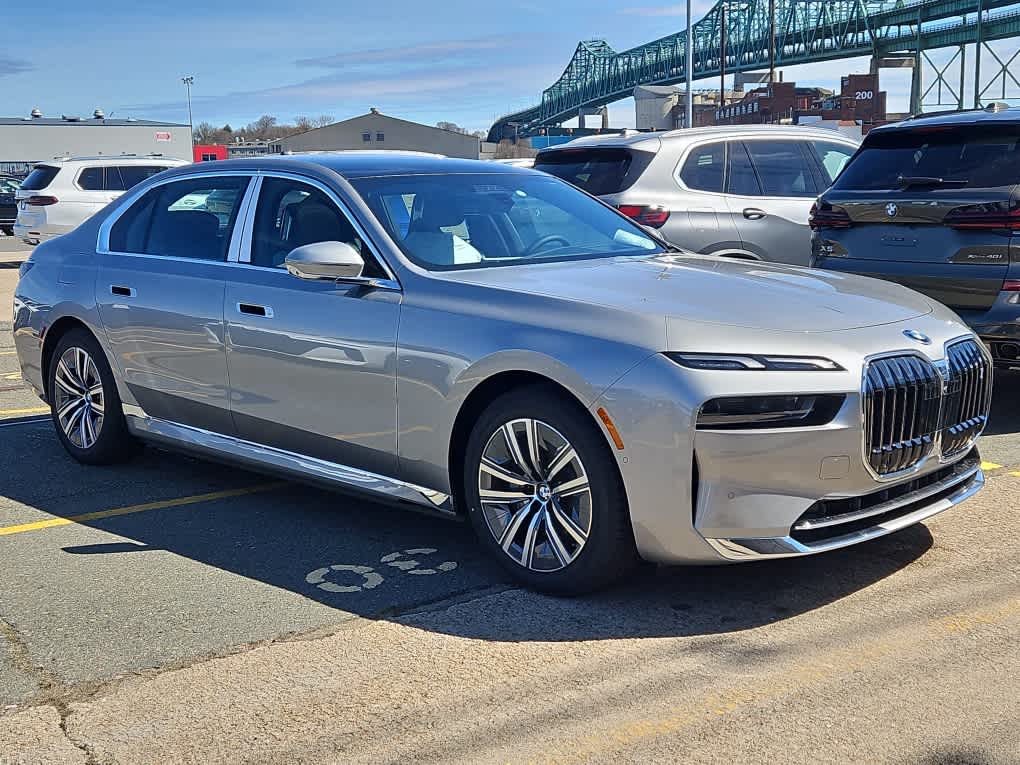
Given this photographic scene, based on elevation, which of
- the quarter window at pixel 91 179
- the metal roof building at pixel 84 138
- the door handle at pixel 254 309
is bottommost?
the door handle at pixel 254 309

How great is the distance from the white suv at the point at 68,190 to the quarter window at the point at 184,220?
15.8 metres

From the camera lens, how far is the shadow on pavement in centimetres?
427

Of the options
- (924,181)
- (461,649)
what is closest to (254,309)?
(461,649)

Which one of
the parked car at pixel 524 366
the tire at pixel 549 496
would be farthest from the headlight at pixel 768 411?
the tire at pixel 549 496

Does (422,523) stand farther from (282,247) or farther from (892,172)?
(892,172)

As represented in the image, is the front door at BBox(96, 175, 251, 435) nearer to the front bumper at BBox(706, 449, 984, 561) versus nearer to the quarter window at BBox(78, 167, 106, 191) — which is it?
the front bumper at BBox(706, 449, 984, 561)

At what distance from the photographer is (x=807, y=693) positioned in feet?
11.8

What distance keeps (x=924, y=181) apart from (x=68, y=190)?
18277mm

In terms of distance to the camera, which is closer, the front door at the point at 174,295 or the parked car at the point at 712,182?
the front door at the point at 174,295

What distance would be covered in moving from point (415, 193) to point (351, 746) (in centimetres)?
279

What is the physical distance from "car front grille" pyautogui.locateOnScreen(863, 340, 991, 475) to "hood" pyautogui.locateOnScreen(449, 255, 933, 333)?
235 mm

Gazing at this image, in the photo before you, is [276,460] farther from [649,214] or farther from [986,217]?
[649,214]

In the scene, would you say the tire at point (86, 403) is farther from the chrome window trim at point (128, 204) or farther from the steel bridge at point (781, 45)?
Result: the steel bridge at point (781, 45)

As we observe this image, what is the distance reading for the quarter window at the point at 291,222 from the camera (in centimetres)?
533
